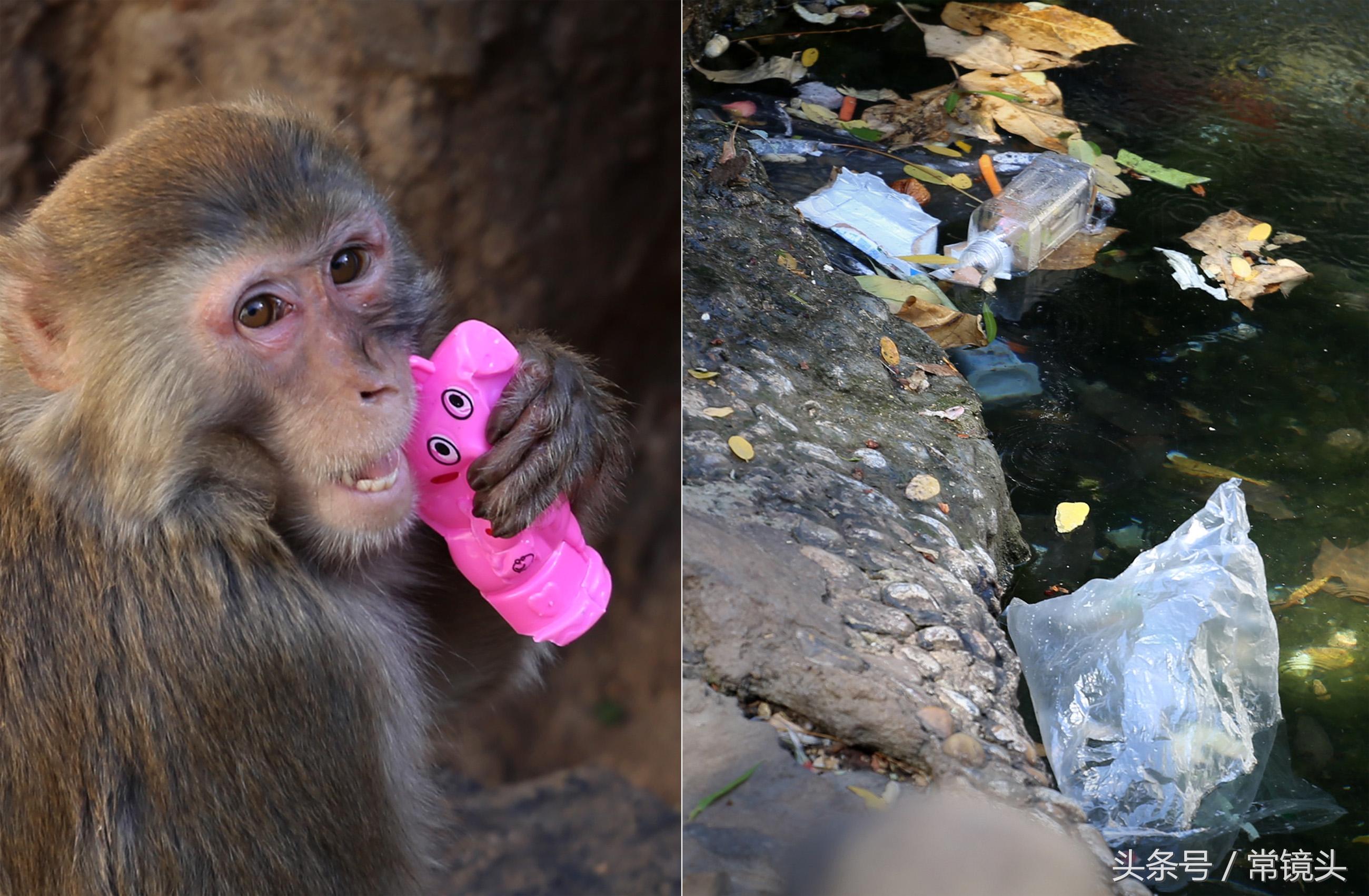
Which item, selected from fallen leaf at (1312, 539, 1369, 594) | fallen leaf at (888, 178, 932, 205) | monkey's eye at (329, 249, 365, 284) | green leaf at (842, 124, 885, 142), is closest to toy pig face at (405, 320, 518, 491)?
monkey's eye at (329, 249, 365, 284)

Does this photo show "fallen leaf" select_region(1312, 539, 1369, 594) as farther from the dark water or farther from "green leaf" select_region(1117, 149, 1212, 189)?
"green leaf" select_region(1117, 149, 1212, 189)

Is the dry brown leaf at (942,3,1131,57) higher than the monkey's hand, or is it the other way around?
the monkey's hand

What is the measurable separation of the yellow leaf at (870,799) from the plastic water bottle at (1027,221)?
977 millimetres

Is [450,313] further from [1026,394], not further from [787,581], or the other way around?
[1026,394]

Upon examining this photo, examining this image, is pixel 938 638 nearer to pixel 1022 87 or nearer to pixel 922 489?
pixel 922 489

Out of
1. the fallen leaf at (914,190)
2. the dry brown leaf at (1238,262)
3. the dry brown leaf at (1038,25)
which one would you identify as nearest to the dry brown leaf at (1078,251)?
the dry brown leaf at (1238,262)

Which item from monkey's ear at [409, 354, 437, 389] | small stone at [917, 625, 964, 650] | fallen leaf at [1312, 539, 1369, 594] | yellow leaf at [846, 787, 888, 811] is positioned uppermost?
monkey's ear at [409, 354, 437, 389]

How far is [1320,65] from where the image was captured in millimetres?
2801

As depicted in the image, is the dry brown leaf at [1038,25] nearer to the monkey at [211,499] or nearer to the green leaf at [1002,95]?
the green leaf at [1002,95]

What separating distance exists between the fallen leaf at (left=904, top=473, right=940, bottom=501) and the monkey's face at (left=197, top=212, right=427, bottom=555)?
0.89 m

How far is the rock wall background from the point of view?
4.94 ft

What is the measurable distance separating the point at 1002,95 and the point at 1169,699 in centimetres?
137

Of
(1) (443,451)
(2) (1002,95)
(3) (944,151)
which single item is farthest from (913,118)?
(1) (443,451)

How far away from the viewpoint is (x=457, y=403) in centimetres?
141
